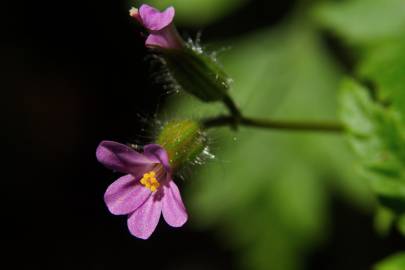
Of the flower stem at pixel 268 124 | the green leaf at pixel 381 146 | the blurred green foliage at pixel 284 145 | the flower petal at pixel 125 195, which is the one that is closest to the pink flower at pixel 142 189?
the flower petal at pixel 125 195

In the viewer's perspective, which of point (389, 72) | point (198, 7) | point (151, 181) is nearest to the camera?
point (151, 181)

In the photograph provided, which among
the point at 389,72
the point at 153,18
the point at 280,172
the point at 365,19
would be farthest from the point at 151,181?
the point at 280,172

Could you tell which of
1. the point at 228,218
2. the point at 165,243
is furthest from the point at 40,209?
the point at 228,218

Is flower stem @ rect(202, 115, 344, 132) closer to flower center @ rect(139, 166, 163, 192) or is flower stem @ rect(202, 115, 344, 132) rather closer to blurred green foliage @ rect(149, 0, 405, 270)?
flower center @ rect(139, 166, 163, 192)

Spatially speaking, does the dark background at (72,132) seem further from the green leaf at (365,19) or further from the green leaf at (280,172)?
the green leaf at (365,19)

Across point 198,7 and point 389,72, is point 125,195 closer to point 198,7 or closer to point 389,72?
point 389,72

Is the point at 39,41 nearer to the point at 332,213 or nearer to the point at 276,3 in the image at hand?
the point at 276,3
